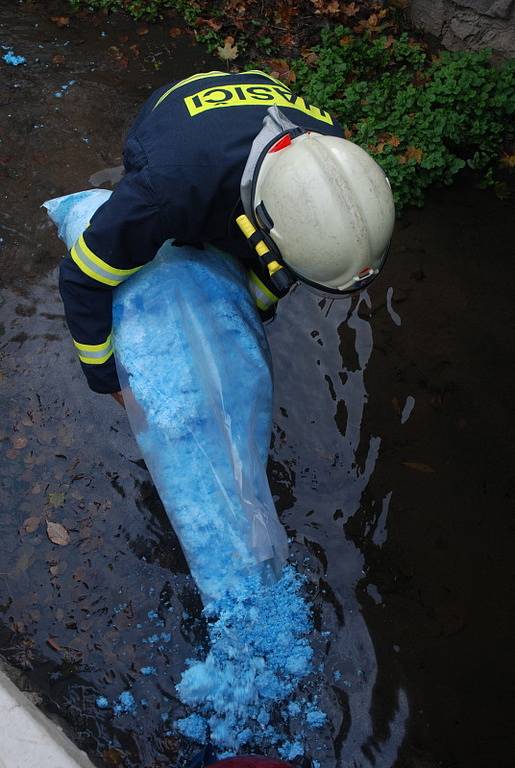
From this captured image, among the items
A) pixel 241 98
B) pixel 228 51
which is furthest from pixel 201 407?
pixel 228 51

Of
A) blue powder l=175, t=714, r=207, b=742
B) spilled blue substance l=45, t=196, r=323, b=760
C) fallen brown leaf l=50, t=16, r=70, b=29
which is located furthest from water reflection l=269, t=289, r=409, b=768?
fallen brown leaf l=50, t=16, r=70, b=29

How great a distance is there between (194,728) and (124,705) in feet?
0.94

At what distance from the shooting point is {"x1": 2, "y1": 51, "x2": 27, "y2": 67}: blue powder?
4504 millimetres

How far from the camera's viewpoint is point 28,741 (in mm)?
2180

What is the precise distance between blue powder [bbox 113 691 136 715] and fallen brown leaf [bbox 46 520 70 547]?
0.67m

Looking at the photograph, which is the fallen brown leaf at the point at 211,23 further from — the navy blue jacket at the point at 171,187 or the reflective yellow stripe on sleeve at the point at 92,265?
the reflective yellow stripe on sleeve at the point at 92,265

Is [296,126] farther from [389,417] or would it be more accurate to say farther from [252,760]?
[252,760]

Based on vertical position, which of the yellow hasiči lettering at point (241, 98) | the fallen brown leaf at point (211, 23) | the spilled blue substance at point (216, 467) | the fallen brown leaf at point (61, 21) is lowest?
the spilled blue substance at point (216, 467)

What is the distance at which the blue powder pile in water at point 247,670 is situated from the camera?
8.04 feet

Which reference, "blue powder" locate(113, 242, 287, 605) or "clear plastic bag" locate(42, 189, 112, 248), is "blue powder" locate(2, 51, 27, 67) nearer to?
"clear plastic bag" locate(42, 189, 112, 248)

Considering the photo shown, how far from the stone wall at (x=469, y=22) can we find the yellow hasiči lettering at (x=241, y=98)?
97.4 inches

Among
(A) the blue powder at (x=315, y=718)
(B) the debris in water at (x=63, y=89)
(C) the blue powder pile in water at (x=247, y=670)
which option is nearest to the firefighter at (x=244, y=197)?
(C) the blue powder pile in water at (x=247, y=670)

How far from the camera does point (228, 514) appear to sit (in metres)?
2.42

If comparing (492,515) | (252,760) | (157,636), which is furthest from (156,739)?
(492,515)
